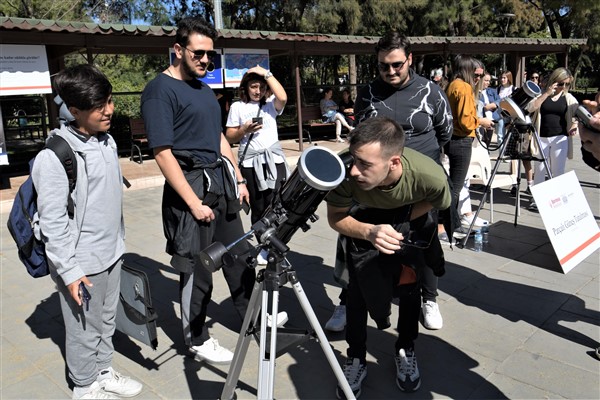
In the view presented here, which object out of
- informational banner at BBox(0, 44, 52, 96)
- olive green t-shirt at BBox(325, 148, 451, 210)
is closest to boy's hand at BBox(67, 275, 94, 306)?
olive green t-shirt at BBox(325, 148, 451, 210)

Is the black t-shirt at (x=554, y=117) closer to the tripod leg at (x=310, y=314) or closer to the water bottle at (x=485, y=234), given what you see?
the water bottle at (x=485, y=234)

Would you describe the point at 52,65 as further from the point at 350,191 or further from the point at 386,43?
the point at 350,191

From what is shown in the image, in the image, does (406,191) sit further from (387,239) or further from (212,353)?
(212,353)

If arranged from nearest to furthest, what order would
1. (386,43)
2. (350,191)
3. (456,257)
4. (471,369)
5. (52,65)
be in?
1. (350,191)
2. (471,369)
3. (386,43)
4. (456,257)
5. (52,65)

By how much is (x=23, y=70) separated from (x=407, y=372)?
711 cm

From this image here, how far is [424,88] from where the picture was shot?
3178 millimetres

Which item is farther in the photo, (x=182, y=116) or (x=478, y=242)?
(x=478, y=242)

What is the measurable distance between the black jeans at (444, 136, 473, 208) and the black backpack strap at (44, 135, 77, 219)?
11.3 feet

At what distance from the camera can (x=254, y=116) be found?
4066 millimetres

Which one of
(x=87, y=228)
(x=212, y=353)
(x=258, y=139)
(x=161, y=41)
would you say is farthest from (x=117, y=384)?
(x=161, y=41)

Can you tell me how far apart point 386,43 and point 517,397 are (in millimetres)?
2125

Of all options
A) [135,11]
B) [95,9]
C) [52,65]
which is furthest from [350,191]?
[95,9]

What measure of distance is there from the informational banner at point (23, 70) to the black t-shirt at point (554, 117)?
6.98 m

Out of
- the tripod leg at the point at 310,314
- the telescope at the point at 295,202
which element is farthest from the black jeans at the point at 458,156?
the telescope at the point at 295,202
